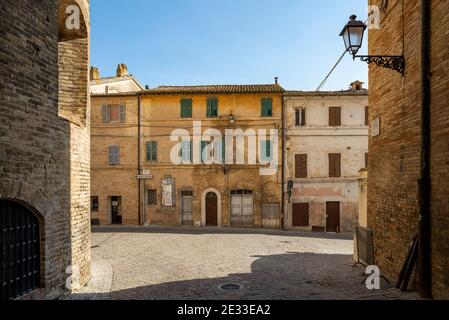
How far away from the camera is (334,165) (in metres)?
20.3

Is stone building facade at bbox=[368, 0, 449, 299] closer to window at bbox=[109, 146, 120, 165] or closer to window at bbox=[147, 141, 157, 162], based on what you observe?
window at bbox=[147, 141, 157, 162]

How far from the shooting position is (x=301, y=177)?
20359mm

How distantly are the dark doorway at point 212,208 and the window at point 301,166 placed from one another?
5589mm

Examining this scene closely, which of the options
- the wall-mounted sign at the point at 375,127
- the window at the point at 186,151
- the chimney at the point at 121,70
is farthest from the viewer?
the chimney at the point at 121,70

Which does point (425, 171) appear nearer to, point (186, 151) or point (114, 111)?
point (186, 151)

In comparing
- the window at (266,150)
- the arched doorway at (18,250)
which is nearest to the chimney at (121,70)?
the window at (266,150)

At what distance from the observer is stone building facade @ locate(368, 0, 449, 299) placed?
602cm

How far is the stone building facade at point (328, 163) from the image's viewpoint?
20.2 metres

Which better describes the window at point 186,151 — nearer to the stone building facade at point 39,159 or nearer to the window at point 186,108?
the window at point 186,108

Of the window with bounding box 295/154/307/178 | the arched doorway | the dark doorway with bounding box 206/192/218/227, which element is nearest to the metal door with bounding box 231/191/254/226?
the dark doorway with bounding box 206/192/218/227

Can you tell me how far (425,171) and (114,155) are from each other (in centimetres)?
1883

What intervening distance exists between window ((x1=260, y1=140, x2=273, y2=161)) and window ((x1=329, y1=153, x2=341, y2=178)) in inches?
151

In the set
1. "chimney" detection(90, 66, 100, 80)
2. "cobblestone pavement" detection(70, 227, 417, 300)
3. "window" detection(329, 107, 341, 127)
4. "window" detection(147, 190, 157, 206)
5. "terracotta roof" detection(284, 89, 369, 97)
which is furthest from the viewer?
"chimney" detection(90, 66, 100, 80)
